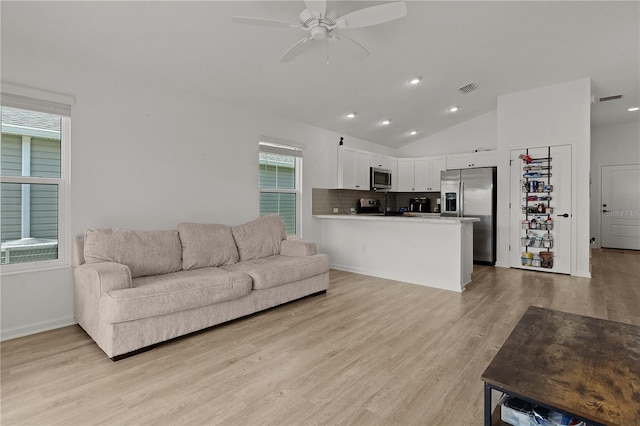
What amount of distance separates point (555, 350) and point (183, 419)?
1.90 meters

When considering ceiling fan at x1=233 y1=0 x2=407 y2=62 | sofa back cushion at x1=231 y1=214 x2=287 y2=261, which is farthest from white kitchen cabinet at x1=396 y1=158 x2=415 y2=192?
ceiling fan at x1=233 y1=0 x2=407 y2=62

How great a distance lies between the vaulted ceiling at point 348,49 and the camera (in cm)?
262

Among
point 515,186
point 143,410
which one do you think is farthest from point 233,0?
point 515,186

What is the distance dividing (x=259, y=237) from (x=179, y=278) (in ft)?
4.16

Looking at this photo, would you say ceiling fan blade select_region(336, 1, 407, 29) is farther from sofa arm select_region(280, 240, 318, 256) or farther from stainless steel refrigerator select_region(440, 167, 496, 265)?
stainless steel refrigerator select_region(440, 167, 496, 265)

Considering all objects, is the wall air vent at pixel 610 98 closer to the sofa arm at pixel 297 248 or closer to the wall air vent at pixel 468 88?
the wall air vent at pixel 468 88

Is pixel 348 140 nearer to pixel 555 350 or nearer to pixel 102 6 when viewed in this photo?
pixel 102 6

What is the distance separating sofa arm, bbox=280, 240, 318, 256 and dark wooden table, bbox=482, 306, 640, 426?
2.58m

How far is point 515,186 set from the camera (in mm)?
5547

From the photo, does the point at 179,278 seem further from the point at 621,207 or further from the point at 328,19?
the point at 621,207

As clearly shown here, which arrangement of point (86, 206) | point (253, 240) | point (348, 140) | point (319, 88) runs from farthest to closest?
point (348, 140)
point (319, 88)
point (253, 240)
point (86, 206)

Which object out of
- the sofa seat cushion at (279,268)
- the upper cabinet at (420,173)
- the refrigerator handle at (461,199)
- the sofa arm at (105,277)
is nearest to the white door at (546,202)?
the refrigerator handle at (461,199)

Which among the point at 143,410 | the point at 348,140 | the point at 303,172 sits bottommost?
the point at 143,410

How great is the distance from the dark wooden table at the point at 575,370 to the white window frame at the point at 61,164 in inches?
140
